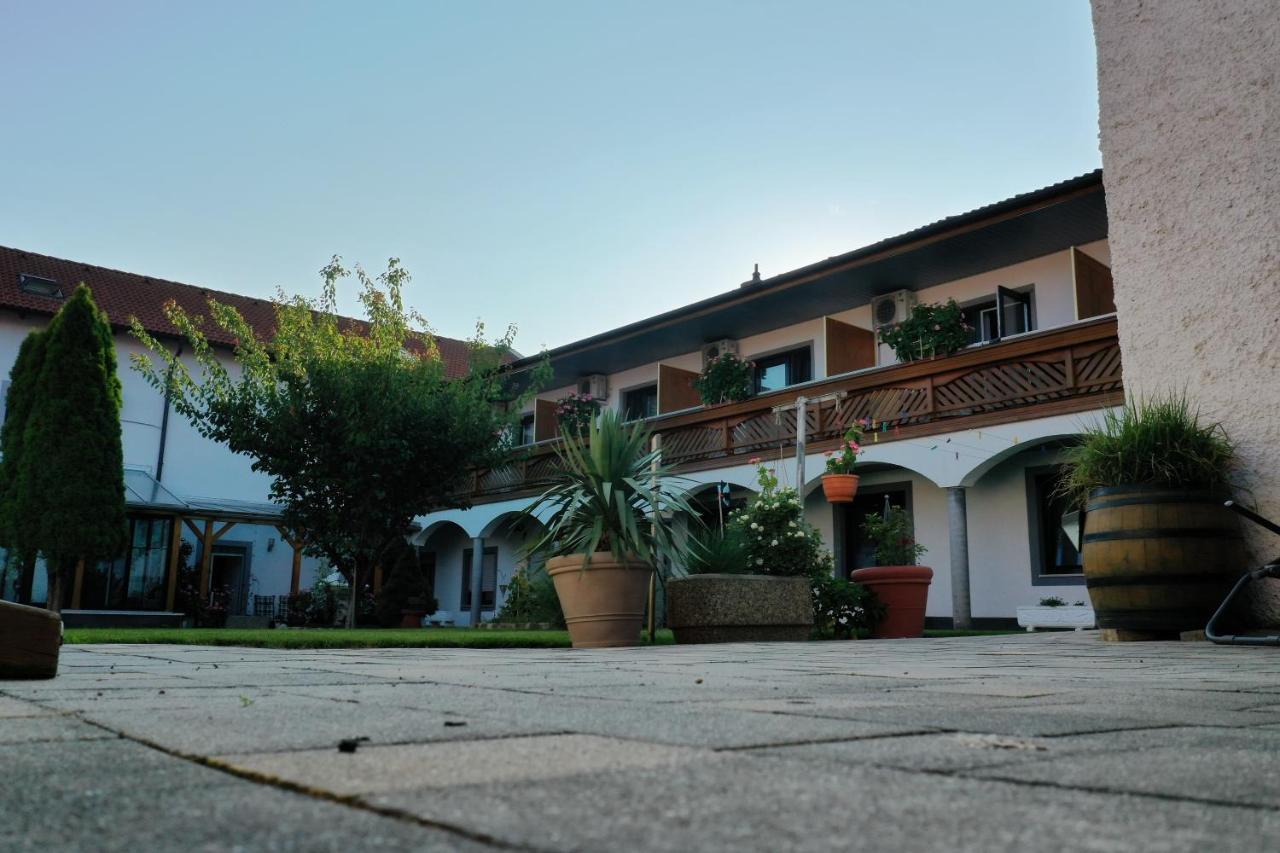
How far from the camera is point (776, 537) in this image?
8.48 metres

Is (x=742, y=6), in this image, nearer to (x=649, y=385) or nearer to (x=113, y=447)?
(x=649, y=385)

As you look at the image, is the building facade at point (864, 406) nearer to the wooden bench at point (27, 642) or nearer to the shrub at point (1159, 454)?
the shrub at point (1159, 454)

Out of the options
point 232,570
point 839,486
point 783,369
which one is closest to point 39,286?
point 232,570


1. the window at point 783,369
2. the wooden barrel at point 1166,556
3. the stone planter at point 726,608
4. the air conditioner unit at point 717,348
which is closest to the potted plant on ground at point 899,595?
the stone planter at point 726,608

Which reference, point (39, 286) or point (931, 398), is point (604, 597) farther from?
point (39, 286)

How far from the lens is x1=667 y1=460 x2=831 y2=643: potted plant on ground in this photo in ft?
25.3

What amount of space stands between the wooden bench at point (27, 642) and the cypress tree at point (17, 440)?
706 inches

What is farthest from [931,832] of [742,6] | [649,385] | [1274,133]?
[649,385]

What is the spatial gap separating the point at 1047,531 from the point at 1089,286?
345cm

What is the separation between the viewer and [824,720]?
194cm

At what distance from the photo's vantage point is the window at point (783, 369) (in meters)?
18.7

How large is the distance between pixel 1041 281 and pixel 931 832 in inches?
621

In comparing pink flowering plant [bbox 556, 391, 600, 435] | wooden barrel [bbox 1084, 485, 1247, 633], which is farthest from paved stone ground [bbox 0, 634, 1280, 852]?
pink flowering plant [bbox 556, 391, 600, 435]

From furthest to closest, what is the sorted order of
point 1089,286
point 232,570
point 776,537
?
point 232,570
point 1089,286
point 776,537
